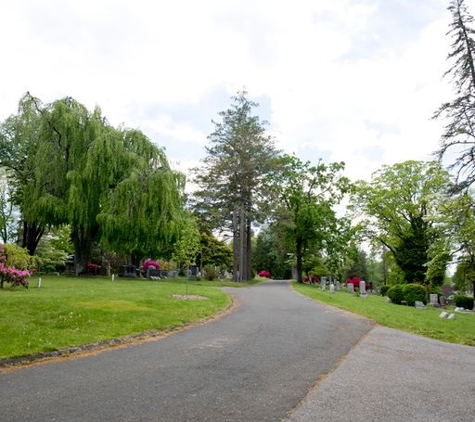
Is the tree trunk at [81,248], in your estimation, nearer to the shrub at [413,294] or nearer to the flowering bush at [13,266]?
the flowering bush at [13,266]

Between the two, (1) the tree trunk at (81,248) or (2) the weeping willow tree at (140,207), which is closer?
(2) the weeping willow tree at (140,207)

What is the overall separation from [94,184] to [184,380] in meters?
22.3

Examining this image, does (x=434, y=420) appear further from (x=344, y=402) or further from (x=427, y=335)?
(x=427, y=335)

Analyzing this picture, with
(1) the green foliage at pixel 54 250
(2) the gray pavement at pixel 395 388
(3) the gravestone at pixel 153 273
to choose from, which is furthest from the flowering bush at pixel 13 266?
(1) the green foliage at pixel 54 250

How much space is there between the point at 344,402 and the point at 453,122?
1264 centimetres

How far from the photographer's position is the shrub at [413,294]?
85.8ft

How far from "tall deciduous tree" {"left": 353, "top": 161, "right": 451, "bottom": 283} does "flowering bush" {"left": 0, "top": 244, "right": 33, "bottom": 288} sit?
30.4m

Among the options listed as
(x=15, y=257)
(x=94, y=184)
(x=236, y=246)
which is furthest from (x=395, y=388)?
(x=236, y=246)

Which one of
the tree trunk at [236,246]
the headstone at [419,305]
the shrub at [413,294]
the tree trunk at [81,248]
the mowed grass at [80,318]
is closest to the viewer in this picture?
the mowed grass at [80,318]

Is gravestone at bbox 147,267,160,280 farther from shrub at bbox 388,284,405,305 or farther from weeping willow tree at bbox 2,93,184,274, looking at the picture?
shrub at bbox 388,284,405,305

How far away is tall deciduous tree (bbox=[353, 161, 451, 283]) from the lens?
3672 cm

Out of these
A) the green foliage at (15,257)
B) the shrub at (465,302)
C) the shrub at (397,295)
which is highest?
the green foliage at (15,257)

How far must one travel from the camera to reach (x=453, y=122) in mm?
14852

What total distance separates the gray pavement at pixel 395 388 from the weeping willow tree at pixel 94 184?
740 inches
